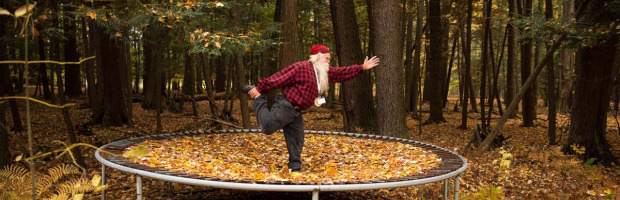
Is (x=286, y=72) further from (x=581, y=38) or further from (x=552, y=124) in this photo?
(x=552, y=124)

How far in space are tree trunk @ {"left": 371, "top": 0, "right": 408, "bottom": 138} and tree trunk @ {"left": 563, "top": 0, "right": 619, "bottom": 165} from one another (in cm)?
318

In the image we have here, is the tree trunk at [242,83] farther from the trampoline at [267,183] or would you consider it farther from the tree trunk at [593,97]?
the tree trunk at [593,97]

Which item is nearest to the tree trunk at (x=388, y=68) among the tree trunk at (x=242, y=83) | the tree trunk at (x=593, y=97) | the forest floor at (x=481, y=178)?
the forest floor at (x=481, y=178)

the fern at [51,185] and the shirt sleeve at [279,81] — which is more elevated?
the shirt sleeve at [279,81]

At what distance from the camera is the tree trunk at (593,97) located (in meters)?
7.19

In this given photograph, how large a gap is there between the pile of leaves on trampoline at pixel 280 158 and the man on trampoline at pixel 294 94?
16.0 inches

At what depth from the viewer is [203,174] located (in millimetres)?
3670

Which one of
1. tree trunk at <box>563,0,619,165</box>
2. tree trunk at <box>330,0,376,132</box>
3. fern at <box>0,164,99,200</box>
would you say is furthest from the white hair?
tree trunk at <box>563,0,619,165</box>

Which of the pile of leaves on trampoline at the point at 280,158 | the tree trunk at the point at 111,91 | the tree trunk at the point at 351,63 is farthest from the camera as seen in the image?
the tree trunk at the point at 111,91

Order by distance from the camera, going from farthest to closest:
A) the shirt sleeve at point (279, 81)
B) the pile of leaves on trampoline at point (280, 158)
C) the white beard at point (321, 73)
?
the white beard at point (321, 73), the shirt sleeve at point (279, 81), the pile of leaves on trampoline at point (280, 158)

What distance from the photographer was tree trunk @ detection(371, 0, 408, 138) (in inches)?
252

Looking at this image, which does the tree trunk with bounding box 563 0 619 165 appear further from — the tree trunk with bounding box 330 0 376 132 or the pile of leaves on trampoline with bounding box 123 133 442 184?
the pile of leaves on trampoline with bounding box 123 133 442 184

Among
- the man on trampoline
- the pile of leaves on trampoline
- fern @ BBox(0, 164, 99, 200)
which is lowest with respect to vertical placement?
the pile of leaves on trampoline

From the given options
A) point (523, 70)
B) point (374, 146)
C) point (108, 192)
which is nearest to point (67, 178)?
point (108, 192)
